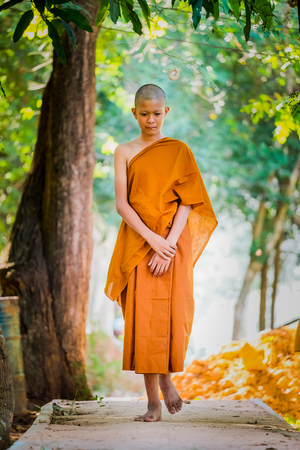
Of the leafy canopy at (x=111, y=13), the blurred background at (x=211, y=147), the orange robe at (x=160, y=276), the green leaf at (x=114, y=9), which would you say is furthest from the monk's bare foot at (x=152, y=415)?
the blurred background at (x=211, y=147)

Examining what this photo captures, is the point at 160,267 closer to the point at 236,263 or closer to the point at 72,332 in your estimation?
the point at 72,332

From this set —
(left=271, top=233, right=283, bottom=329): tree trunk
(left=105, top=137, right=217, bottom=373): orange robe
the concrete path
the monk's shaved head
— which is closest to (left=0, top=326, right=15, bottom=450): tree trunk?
the concrete path

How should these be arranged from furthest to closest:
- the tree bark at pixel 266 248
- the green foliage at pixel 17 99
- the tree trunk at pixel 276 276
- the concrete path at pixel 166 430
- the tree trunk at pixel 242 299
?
the tree trunk at pixel 242 299 → the tree bark at pixel 266 248 → the tree trunk at pixel 276 276 → the green foliage at pixel 17 99 → the concrete path at pixel 166 430

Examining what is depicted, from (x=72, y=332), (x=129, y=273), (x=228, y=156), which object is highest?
(x=228, y=156)

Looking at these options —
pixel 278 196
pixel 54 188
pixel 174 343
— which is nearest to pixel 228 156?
pixel 278 196

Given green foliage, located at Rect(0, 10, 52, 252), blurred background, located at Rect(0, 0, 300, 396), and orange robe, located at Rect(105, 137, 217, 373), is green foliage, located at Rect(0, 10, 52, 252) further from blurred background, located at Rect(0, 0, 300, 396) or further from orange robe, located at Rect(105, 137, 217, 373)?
orange robe, located at Rect(105, 137, 217, 373)

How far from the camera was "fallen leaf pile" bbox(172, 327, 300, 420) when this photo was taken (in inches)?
146

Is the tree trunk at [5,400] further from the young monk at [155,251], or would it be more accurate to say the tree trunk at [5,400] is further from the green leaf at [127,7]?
the green leaf at [127,7]

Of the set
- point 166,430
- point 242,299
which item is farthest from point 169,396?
point 242,299

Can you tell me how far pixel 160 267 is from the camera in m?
2.60

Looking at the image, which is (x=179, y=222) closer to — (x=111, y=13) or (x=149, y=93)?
(x=149, y=93)

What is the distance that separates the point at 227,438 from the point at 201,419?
66 centimetres

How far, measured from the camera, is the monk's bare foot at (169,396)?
258 centimetres

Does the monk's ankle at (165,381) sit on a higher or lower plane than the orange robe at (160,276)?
lower
